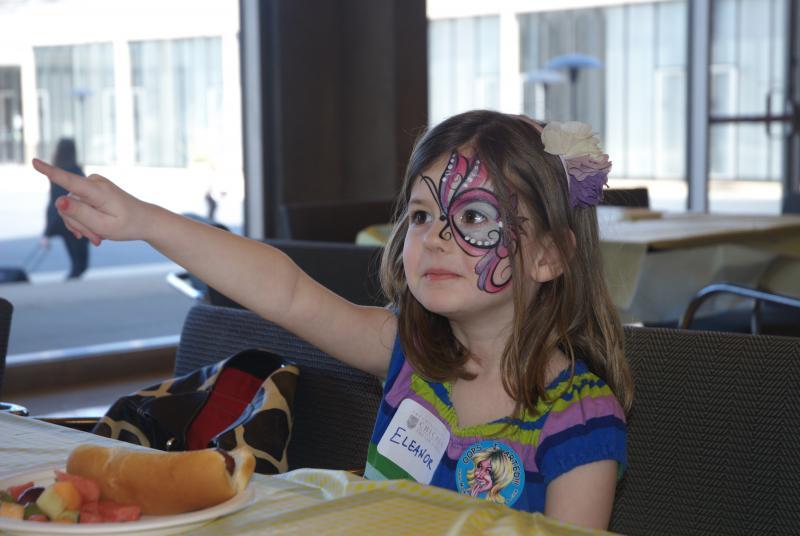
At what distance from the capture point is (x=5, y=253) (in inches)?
212

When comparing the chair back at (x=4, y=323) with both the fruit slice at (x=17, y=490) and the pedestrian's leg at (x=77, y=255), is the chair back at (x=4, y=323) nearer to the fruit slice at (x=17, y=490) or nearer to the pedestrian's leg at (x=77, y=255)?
the fruit slice at (x=17, y=490)

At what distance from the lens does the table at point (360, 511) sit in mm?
1071

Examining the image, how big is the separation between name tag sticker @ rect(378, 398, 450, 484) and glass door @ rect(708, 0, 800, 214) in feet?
21.1

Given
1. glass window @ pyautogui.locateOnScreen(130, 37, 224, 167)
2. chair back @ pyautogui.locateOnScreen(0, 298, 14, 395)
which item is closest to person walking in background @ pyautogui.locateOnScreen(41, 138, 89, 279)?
glass window @ pyautogui.locateOnScreen(130, 37, 224, 167)

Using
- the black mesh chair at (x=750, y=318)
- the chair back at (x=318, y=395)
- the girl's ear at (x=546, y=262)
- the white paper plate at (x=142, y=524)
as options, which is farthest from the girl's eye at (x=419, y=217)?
the black mesh chair at (x=750, y=318)

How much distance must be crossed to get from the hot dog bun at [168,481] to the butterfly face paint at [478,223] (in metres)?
0.55

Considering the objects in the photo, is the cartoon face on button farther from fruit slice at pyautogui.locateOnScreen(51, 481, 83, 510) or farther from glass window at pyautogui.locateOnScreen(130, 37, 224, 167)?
glass window at pyautogui.locateOnScreen(130, 37, 224, 167)

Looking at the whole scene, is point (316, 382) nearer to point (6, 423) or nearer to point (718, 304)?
point (6, 423)

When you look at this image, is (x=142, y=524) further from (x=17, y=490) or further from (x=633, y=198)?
(x=633, y=198)

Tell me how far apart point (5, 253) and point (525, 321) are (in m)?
4.29

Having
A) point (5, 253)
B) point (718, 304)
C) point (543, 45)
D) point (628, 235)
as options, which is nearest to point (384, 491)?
point (628, 235)

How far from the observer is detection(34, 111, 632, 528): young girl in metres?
1.47

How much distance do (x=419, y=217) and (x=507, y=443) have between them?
331mm

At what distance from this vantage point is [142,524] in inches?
Answer: 40.2
